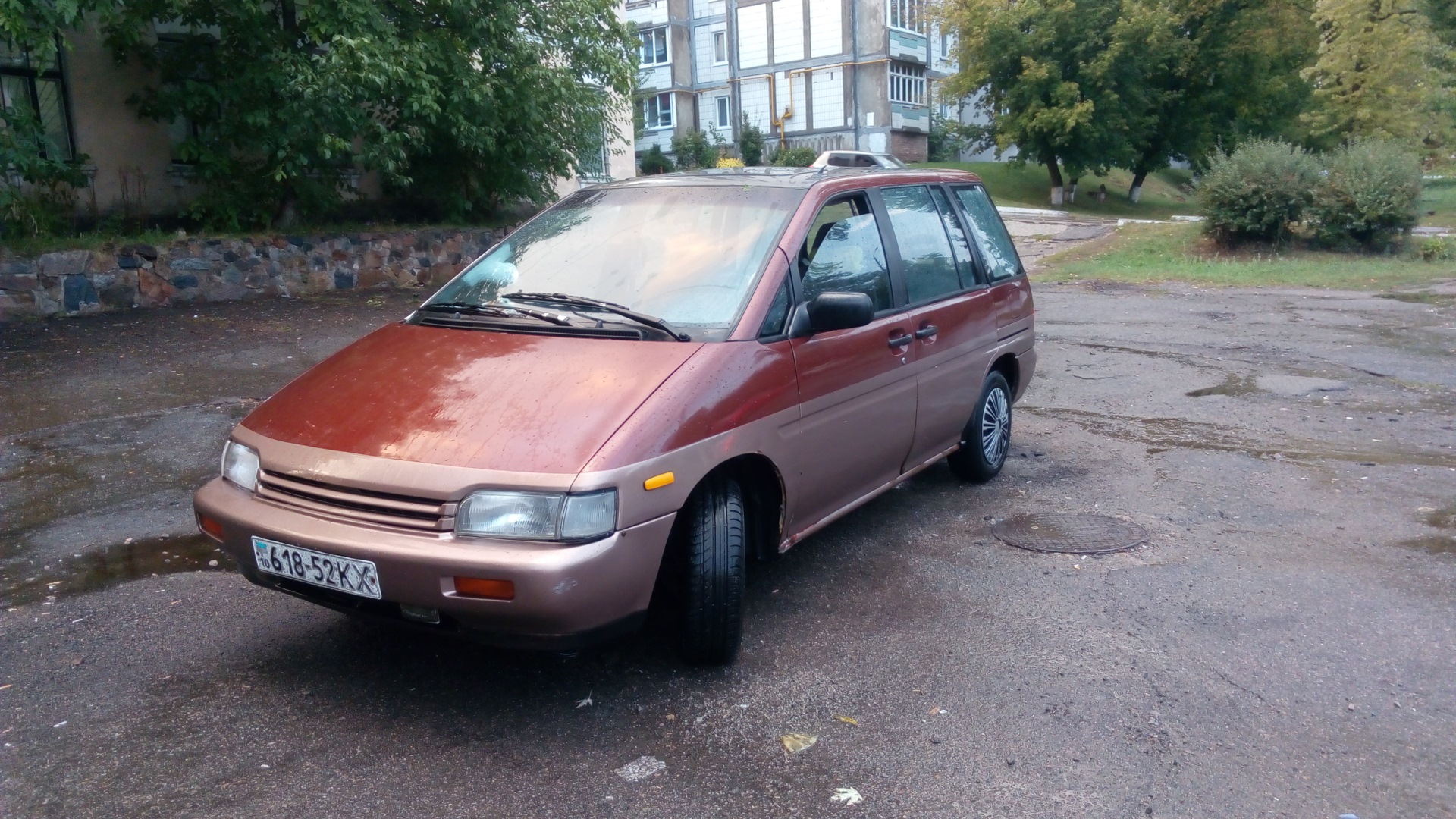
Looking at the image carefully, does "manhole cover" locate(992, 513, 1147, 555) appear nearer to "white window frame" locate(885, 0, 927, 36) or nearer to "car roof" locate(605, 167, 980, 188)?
"car roof" locate(605, 167, 980, 188)

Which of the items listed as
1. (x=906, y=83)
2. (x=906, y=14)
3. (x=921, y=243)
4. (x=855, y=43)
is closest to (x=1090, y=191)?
(x=906, y=83)

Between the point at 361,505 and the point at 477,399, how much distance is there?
539 millimetres

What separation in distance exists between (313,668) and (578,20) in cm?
1291

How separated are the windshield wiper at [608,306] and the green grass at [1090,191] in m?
35.5

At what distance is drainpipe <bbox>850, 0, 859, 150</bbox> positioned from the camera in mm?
48500

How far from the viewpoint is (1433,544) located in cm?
536

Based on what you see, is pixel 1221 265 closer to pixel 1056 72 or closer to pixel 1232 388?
pixel 1232 388

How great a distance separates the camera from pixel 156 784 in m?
3.25

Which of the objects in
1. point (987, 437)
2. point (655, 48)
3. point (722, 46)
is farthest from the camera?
point (655, 48)

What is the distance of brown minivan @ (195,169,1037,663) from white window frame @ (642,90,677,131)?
168 feet

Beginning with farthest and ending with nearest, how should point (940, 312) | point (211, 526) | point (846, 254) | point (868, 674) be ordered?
point (940, 312), point (846, 254), point (868, 674), point (211, 526)

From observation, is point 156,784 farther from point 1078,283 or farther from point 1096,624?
point 1078,283

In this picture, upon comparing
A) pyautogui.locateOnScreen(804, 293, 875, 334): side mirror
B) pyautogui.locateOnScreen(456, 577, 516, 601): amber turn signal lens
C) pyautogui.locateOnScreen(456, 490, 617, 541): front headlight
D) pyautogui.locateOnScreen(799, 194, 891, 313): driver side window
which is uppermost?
pyautogui.locateOnScreen(799, 194, 891, 313): driver side window

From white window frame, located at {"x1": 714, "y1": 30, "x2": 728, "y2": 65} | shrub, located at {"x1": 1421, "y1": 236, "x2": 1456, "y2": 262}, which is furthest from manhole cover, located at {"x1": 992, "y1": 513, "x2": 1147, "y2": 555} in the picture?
white window frame, located at {"x1": 714, "y1": 30, "x2": 728, "y2": 65}
